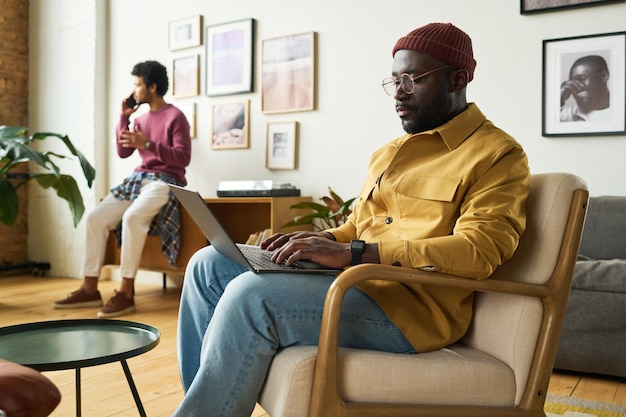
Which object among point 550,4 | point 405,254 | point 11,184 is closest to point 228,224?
point 11,184

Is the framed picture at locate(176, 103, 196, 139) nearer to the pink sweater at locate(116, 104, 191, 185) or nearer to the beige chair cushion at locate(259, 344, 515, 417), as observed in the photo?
the pink sweater at locate(116, 104, 191, 185)

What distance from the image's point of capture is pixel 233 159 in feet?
14.0

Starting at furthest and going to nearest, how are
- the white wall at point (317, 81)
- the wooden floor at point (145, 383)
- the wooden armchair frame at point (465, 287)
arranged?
1. the white wall at point (317, 81)
2. the wooden floor at point (145, 383)
3. the wooden armchair frame at point (465, 287)

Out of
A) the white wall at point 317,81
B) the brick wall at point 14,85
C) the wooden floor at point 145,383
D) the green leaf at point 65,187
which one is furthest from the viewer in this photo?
the brick wall at point 14,85

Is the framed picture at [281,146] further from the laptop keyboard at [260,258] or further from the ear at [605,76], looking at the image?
the laptop keyboard at [260,258]

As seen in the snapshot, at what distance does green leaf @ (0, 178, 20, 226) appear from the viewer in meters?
3.47

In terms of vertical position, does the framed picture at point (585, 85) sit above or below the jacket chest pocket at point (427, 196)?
above

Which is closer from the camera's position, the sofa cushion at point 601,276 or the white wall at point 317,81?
the sofa cushion at point 601,276

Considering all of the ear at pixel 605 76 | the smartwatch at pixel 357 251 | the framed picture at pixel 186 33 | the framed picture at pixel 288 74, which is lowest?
the smartwatch at pixel 357 251

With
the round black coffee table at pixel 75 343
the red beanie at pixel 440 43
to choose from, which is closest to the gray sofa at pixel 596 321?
the red beanie at pixel 440 43

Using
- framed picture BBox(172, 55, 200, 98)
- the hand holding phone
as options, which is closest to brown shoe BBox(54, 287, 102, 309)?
the hand holding phone

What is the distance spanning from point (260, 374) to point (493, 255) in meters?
0.53

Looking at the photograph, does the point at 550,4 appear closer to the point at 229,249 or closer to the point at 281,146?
the point at 281,146

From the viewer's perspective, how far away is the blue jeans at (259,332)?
1.26 m
